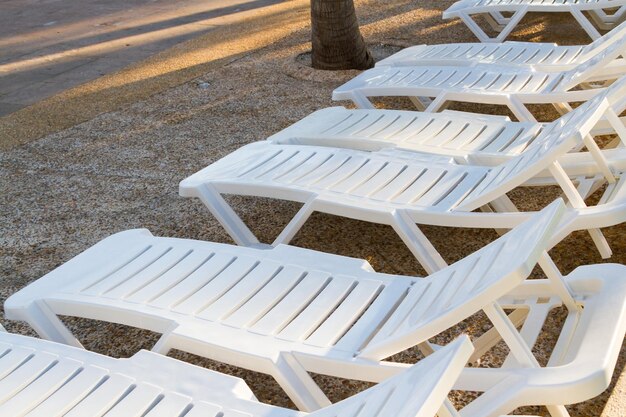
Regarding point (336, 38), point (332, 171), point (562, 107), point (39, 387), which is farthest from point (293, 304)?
point (336, 38)

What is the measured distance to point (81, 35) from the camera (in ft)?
31.6

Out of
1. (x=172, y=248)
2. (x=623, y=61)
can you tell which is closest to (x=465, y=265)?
(x=172, y=248)

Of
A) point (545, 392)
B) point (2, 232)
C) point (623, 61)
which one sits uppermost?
point (2, 232)

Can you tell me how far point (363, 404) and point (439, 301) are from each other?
1.93 feet

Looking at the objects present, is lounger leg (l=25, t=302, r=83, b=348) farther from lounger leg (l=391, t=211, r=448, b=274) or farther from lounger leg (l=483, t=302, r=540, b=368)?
lounger leg (l=483, t=302, r=540, b=368)

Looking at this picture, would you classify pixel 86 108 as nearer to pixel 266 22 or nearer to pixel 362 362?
pixel 266 22

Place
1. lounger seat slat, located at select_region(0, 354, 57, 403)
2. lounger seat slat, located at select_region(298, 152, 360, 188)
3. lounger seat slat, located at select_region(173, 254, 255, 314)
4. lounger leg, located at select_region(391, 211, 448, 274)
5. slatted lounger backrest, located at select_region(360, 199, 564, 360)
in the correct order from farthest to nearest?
lounger seat slat, located at select_region(298, 152, 360, 188) < lounger leg, located at select_region(391, 211, 448, 274) < lounger seat slat, located at select_region(173, 254, 255, 314) < lounger seat slat, located at select_region(0, 354, 57, 403) < slatted lounger backrest, located at select_region(360, 199, 564, 360)

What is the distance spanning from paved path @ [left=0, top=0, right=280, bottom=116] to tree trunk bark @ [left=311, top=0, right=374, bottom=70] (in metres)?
2.06

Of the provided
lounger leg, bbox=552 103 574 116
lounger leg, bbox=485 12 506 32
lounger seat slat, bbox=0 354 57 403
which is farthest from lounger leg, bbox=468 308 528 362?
lounger leg, bbox=485 12 506 32

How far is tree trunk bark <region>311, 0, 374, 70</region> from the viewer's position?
24.2 feet

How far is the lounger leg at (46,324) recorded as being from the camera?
3031mm

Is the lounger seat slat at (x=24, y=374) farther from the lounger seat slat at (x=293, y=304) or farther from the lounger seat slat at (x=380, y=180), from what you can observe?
the lounger seat slat at (x=380, y=180)

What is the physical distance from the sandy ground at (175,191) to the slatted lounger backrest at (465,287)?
61 centimetres

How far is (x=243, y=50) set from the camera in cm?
844
